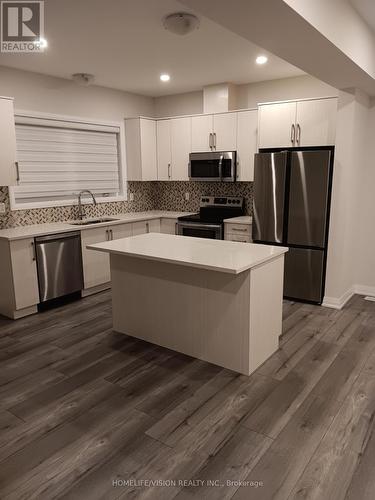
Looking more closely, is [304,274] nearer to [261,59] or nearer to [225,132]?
[225,132]

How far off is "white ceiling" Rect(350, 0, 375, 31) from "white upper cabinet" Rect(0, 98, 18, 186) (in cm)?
322

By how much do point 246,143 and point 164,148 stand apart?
55.5 inches

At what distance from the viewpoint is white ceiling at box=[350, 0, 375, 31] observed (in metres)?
2.74

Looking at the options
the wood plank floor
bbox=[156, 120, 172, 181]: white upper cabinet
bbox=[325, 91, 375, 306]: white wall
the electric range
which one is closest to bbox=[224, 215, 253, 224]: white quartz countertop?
the electric range

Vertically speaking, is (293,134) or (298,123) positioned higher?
(298,123)

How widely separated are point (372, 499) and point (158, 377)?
1.53 metres

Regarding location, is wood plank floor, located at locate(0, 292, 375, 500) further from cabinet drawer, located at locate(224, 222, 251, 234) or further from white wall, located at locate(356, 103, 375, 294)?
cabinet drawer, located at locate(224, 222, 251, 234)

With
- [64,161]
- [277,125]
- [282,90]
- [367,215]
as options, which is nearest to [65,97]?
[64,161]

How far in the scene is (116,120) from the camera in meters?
5.54

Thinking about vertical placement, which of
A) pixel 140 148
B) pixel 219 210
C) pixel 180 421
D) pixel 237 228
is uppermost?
pixel 140 148

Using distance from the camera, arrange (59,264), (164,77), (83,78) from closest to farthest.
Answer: (59,264) → (83,78) → (164,77)

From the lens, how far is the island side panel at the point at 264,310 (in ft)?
9.02

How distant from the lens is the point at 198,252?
298 centimetres

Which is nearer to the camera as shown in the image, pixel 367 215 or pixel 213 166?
pixel 367 215
